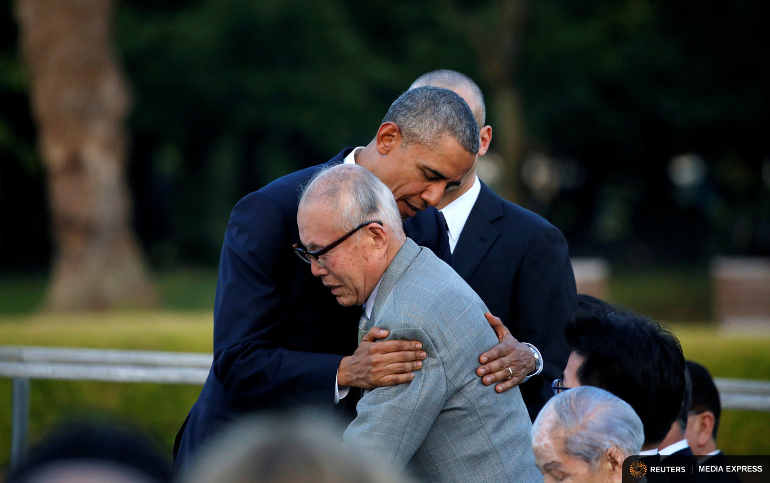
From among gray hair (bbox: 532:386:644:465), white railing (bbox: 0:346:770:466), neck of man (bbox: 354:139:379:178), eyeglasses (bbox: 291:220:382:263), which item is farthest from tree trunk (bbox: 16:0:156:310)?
gray hair (bbox: 532:386:644:465)

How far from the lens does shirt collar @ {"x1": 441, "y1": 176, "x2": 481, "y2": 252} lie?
383 cm

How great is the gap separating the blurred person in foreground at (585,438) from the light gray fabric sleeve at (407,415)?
0.26 meters

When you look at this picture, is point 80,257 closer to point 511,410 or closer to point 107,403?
point 107,403

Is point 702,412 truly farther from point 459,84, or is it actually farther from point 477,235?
point 459,84

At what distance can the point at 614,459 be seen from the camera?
2.18 m

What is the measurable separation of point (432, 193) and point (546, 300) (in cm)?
79

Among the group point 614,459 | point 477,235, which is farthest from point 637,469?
point 477,235

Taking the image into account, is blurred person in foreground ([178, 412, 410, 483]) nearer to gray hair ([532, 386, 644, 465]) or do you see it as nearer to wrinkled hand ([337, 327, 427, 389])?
gray hair ([532, 386, 644, 465])

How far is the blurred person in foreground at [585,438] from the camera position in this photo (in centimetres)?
217

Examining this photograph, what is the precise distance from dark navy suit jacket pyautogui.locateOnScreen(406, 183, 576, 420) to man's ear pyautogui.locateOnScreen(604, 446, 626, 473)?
1.21 m

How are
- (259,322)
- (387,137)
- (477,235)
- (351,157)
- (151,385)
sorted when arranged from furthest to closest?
(151,385) < (477,235) < (351,157) < (387,137) < (259,322)

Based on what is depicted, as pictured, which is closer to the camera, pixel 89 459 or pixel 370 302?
pixel 89 459

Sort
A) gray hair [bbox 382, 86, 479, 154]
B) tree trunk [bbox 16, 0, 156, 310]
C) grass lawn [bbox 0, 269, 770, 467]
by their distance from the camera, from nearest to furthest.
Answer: gray hair [bbox 382, 86, 479, 154] → grass lawn [bbox 0, 269, 770, 467] → tree trunk [bbox 16, 0, 156, 310]

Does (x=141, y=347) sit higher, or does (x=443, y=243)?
(x=443, y=243)
